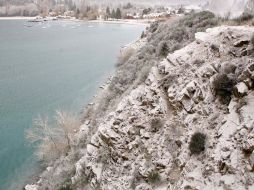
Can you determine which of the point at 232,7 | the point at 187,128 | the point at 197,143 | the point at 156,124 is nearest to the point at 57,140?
the point at 156,124

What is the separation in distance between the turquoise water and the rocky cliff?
41.6 ft

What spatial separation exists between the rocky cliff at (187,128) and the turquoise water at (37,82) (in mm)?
12686

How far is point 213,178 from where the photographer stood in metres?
13.6

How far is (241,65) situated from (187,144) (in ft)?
16.2

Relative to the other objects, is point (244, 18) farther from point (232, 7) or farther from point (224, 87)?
point (224, 87)

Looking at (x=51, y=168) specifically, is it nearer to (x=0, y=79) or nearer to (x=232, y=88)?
(x=232, y=88)

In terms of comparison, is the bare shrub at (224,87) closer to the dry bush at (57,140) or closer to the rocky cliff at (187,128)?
the rocky cliff at (187,128)

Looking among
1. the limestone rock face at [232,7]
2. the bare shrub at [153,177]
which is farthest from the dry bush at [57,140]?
the limestone rock face at [232,7]

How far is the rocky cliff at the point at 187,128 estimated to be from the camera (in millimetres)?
13742

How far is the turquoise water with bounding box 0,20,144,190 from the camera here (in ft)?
107

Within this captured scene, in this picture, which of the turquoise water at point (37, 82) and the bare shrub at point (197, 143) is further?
the turquoise water at point (37, 82)

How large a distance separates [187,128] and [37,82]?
43.2m

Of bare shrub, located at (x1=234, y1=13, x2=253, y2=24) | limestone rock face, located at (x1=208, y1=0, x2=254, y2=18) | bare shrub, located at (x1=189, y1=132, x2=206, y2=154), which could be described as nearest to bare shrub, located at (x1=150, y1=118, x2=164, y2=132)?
bare shrub, located at (x1=189, y1=132, x2=206, y2=154)

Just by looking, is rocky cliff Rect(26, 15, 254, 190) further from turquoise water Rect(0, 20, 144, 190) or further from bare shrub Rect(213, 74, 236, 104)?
turquoise water Rect(0, 20, 144, 190)
